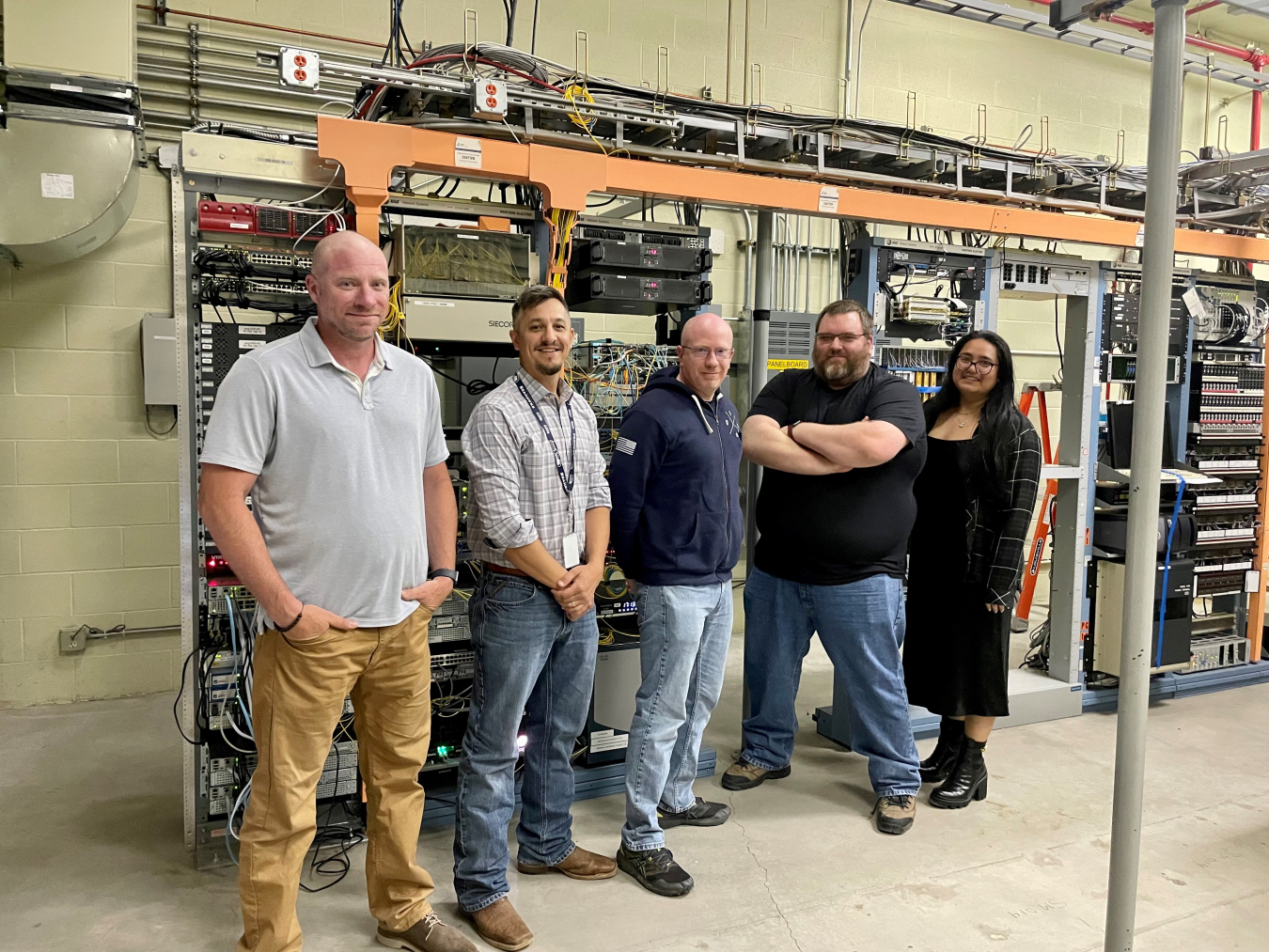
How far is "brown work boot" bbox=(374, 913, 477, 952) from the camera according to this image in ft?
7.22

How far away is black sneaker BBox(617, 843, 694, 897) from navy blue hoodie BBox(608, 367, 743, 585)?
2.54ft

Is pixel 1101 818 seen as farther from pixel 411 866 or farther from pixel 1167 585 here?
pixel 411 866

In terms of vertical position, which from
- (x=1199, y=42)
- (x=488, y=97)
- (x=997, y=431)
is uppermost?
(x=1199, y=42)

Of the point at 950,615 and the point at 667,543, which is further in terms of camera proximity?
the point at 950,615

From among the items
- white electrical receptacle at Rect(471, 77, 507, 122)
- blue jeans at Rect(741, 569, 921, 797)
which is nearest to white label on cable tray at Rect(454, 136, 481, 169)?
white electrical receptacle at Rect(471, 77, 507, 122)

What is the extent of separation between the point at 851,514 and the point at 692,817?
1100 mm

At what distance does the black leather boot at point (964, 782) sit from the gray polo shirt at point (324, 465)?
207 centimetres

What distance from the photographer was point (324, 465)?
196cm

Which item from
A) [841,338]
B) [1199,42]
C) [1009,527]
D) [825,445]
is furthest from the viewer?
[1199,42]

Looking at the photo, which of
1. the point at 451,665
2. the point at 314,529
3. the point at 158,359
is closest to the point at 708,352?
the point at 314,529

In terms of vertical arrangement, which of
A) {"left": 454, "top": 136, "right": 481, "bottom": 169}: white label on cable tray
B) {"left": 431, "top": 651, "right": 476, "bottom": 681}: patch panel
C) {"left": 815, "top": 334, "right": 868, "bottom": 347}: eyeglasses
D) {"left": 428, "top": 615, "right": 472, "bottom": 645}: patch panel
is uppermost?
{"left": 454, "top": 136, "right": 481, "bottom": 169}: white label on cable tray

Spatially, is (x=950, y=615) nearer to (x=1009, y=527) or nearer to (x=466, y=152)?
(x=1009, y=527)

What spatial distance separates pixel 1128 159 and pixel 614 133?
518cm

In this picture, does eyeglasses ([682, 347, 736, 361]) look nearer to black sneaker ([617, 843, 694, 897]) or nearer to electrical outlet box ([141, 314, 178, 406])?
black sneaker ([617, 843, 694, 897])
